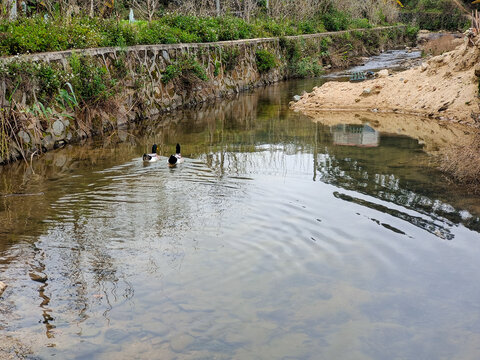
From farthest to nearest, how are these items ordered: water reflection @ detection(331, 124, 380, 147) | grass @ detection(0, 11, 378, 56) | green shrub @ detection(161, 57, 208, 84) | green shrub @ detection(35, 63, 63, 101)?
green shrub @ detection(161, 57, 208, 84), water reflection @ detection(331, 124, 380, 147), grass @ detection(0, 11, 378, 56), green shrub @ detection(35, 63, 63, 101)

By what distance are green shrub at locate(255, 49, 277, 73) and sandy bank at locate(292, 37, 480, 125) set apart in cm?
602

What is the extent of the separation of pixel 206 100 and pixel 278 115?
4.49 metres

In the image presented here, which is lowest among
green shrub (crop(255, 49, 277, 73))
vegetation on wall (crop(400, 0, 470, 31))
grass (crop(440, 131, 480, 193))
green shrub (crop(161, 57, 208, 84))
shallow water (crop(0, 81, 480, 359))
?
shallow water (crop(0, 81, 480, 359))

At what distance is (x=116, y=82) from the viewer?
16172mm

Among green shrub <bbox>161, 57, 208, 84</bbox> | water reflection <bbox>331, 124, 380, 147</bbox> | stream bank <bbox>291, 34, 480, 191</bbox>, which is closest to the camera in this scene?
water reflection <bbox>331, 124, 380, 147</bbox>

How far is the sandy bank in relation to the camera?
53.2ft

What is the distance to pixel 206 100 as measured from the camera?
71.5 feet

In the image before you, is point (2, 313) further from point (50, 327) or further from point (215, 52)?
point (215, 52)

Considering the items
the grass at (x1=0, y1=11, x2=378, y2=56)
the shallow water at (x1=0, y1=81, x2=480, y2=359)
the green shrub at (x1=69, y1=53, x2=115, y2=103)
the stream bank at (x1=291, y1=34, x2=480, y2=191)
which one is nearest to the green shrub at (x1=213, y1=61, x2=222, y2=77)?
the grass at (x1=0, y1=11, x2=378, y2=56)

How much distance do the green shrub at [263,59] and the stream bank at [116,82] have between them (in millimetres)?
47

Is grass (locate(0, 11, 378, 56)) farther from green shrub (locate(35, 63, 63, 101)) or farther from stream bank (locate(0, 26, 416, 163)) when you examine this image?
green shrub (locate(35, 63, 63, 101))

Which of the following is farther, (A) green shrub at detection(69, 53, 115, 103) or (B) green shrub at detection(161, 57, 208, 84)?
(B) green shrub at detection(161, 57, 208, 84)

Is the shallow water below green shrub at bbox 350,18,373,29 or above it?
below

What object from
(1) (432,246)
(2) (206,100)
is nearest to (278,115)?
(2) (206,100)
